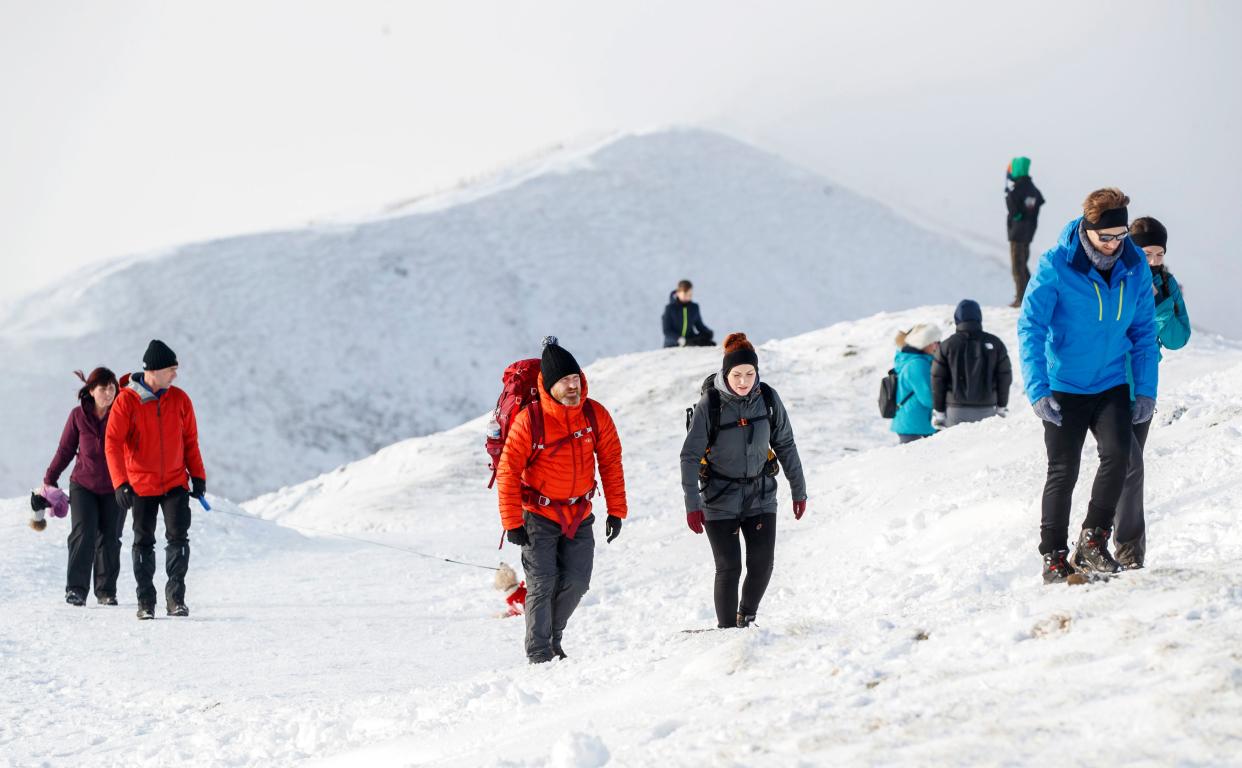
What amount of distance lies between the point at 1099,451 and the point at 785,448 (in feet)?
5.96

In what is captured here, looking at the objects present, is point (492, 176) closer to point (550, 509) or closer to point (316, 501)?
point (316, 501)

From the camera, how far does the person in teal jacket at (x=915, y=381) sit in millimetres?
11226

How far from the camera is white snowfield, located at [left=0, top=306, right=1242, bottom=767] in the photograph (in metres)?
3.80

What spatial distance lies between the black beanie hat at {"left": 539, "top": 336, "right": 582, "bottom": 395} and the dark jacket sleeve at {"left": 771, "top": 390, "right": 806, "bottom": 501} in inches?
49.2

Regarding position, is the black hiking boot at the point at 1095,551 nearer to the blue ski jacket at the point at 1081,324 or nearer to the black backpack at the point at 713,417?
the blue ski jacket at the point at 1081,324

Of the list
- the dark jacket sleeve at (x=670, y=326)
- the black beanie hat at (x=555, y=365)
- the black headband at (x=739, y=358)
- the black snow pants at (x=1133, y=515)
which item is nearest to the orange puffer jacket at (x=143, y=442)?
the black beanie hat at (x=555, y=365)

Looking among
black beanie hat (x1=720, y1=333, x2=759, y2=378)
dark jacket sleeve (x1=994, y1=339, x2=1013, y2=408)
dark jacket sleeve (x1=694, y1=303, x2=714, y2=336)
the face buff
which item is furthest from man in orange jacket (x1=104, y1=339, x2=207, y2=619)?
dark jacket sleeve (x1=694, y1=303, x2=714, y2=336)

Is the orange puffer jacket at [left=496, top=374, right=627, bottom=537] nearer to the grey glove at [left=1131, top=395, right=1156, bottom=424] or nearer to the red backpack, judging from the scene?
the red backpack

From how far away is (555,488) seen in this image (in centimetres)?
643

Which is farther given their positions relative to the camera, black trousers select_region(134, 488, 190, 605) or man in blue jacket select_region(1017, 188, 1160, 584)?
black trousers select_region(134, 488, 190, 605)

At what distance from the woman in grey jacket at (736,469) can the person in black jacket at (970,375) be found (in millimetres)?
4655

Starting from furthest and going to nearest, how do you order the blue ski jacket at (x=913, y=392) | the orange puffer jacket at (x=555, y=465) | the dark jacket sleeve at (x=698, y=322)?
the dark jacket sleeve at (x=698, y=322), the blue ski jacket at (x=913, y=392), the orange puffer jacket at (x=555, y=465)

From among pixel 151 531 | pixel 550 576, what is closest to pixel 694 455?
pixel 550 576

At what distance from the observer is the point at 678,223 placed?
4047cm
